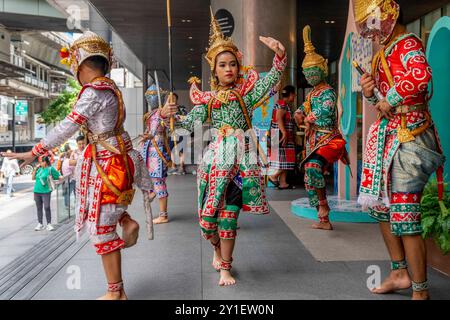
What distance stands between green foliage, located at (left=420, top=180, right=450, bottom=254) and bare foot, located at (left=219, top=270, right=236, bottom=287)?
52.1 inches

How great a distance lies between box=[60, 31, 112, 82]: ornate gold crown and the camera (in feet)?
9.18

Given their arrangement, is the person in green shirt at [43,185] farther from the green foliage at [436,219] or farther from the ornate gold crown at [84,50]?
the green foliage at [436,219]

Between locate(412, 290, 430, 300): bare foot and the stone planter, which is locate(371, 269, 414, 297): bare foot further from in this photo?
the stone planter

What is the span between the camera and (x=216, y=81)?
340 cm

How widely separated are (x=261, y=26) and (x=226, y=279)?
5.99m

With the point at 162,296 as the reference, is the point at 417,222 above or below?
above

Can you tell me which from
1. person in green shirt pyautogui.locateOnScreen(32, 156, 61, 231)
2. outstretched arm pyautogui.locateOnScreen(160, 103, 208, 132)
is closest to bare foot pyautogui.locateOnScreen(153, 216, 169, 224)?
person in green shirt pyautogui.locateOnScreen(32, 156, 61, 231)

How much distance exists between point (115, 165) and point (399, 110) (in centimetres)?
168

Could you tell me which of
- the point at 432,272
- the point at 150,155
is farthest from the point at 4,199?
the point at 432,272

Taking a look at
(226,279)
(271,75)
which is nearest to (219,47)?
(271,75)

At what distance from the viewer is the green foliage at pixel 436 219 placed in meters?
3.03

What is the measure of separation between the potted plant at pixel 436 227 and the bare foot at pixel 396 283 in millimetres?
354

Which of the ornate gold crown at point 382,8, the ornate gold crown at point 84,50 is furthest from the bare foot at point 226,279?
the ornate gold crown at point 382,8

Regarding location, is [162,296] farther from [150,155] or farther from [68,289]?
[150,155]
